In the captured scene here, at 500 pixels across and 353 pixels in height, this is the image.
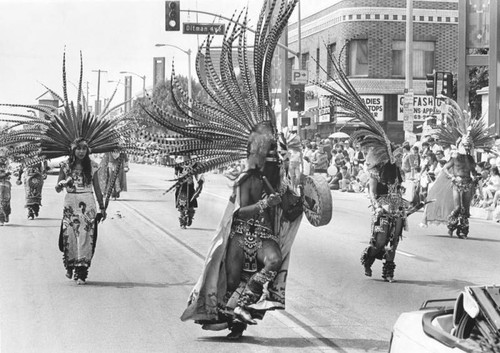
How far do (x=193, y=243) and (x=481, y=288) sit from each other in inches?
521

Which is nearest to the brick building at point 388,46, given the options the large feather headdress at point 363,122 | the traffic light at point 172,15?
the traffic light at point 172,15

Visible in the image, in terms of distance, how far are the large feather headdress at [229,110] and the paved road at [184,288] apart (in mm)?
1779

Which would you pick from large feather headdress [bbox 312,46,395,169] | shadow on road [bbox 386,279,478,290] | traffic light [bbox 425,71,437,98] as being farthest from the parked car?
traffic light [bbox 425,71,437,98]

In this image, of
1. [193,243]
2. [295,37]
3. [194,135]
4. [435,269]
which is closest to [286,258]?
[194,135]

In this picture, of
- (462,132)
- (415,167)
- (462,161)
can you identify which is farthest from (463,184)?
(415,167)

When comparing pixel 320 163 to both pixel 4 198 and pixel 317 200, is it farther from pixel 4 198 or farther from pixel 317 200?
pixel 317 200

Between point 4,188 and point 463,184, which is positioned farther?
point 4,188

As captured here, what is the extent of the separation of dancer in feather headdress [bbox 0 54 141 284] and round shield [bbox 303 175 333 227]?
437 centimetres

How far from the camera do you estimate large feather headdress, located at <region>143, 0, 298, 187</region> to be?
958 centimetres

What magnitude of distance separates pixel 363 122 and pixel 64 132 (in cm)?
390

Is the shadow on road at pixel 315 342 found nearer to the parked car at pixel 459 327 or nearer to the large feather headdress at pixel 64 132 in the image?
the parked car at pixel 459 327

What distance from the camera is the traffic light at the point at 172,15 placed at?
110ft

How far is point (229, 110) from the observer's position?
31.8 feet

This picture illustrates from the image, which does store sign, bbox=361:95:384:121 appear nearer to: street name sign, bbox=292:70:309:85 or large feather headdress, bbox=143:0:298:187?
street name sign, bbox=292:70:309:85
